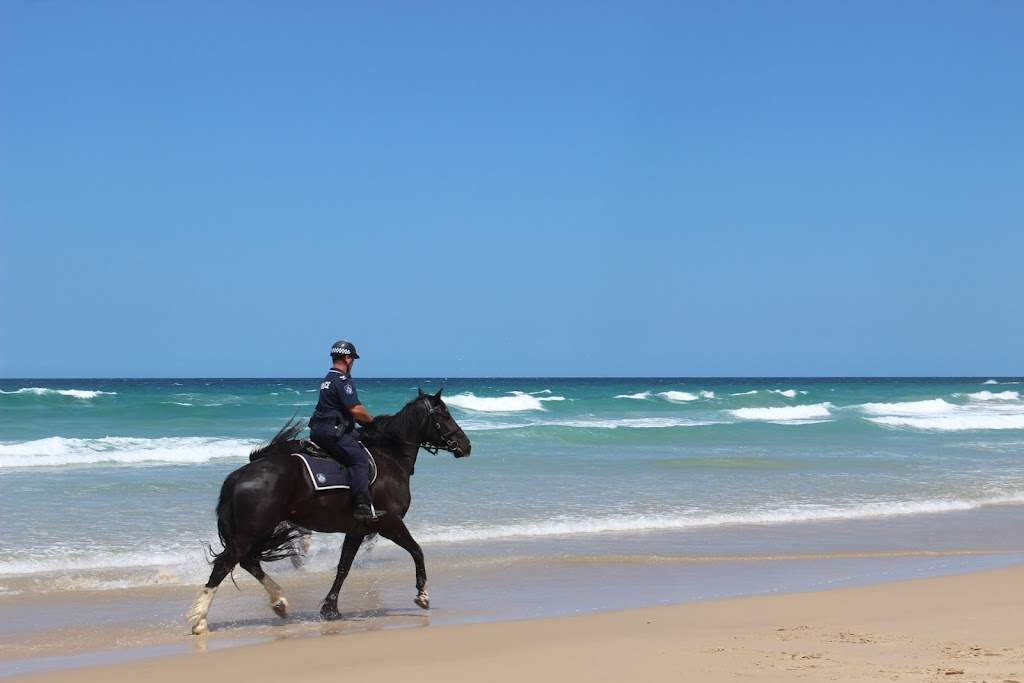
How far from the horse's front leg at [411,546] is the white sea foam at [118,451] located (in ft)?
43.8

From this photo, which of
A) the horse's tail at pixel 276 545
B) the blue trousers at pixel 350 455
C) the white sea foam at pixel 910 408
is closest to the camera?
the horse's tail at pixel 276 545

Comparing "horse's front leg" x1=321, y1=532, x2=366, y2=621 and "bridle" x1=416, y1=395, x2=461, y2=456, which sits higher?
"bridle" x1=416, y1=395, x2=461, y2=456

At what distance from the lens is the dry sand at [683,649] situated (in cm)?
577

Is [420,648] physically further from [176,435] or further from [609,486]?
[176,435]

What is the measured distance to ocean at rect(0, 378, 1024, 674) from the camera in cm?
911

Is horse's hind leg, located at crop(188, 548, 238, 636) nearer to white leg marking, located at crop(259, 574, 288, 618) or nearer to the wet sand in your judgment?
the wet sand

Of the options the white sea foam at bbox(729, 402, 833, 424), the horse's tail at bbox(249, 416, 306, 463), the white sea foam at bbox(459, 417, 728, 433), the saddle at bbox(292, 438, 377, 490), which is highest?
the horse's tail at bbox(249, 416, 306, 463)

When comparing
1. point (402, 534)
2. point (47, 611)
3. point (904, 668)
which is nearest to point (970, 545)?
point (904, 668)

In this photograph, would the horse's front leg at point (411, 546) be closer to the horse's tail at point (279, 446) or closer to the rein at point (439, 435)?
the rein at point (439, 435)

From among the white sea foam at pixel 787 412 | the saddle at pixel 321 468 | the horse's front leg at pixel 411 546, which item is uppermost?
the saddle at pixel 321 468

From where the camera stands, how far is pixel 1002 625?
6879 mm

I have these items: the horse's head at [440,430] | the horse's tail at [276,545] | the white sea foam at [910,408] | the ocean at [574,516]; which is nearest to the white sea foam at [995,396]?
the white sea foam at [910,408]

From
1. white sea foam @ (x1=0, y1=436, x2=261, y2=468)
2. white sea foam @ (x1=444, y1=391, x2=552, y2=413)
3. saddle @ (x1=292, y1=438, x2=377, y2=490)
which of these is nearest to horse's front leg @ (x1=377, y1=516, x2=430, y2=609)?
saddle @ (x1=292, y1=438, x2=377, y2=490)

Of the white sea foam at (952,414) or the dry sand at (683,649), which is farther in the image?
the white sea foam at (952,414)
